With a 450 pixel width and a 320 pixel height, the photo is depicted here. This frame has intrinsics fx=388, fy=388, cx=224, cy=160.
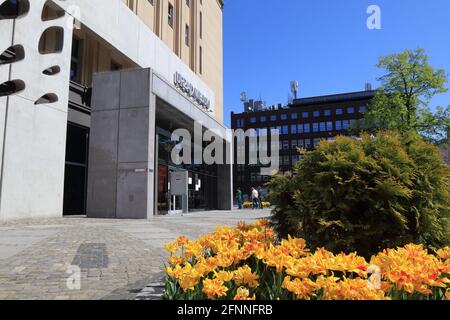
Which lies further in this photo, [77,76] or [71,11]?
[77,76]

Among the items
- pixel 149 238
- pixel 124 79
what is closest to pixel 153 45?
pixel 124 79

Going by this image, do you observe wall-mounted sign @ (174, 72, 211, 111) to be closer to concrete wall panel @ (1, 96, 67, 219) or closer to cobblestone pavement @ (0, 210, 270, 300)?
concrete wall panel @ (1, 96, 67, 219)

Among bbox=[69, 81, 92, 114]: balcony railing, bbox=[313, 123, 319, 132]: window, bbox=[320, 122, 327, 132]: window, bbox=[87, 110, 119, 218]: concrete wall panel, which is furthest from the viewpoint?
bbox=[313, 123, 319, 132]: window

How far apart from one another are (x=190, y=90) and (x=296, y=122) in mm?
81035

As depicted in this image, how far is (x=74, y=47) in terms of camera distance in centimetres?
1939

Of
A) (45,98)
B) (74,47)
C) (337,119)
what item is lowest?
(45,98)

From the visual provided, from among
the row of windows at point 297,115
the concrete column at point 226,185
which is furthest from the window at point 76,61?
the row of windows at point 297,115

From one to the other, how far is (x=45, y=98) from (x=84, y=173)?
5520 mm

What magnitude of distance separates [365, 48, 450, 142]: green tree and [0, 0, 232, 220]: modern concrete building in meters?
14.3

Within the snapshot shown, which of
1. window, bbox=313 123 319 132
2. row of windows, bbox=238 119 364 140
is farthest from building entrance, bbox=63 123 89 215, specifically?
window, bbox=313 123 319 132

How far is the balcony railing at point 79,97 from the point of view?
18281mm

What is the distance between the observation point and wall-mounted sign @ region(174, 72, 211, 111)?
25.4 m
